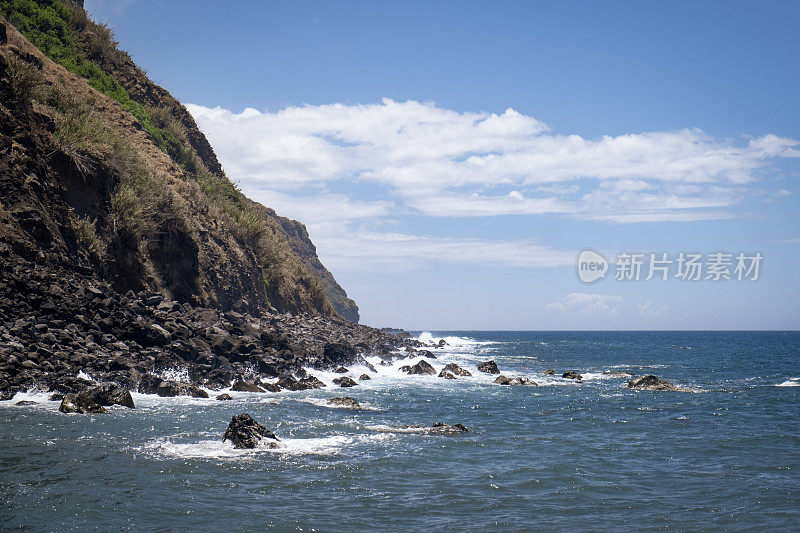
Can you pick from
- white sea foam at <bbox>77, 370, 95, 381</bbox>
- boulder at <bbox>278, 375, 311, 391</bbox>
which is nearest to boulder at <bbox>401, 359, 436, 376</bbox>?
boulder at <bbox>278, 375, 311, 391</bbox>

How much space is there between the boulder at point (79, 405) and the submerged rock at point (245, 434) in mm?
5464

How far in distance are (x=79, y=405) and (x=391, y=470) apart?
1104cm

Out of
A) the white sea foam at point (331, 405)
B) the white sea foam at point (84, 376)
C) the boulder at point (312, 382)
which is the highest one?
the white sea foam at point (84, 376)

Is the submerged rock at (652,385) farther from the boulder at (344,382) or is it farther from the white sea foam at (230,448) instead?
the white sea foam at (230,448)

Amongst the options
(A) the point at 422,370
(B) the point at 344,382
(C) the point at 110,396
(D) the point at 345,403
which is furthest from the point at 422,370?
(C) the point at 110,396

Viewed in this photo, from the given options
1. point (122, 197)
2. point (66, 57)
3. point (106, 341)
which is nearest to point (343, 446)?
point (106, 341)

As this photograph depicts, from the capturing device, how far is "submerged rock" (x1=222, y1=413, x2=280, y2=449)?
49.5 ft

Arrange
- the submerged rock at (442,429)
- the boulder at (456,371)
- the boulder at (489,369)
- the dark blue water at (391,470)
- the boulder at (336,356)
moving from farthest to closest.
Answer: the boulder at (489,369) < the boulder at (456,371) < the boulder at (336,356) < the submerged rock at (442,429) < the dark blue water at (391,470)

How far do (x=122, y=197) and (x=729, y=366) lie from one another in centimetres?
5535

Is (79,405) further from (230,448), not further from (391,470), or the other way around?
(391,470)

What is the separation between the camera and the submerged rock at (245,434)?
15083mm

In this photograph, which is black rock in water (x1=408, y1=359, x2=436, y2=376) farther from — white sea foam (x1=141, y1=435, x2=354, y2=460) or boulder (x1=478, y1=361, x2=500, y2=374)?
white sea foam (x1=141, y1=435, x2=354, y2=460)

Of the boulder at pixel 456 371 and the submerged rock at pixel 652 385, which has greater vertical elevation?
the submerged rock at pixel 652 385

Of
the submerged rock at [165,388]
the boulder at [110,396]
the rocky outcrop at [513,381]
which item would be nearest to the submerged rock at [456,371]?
the rocky outcrop at [513,381]
